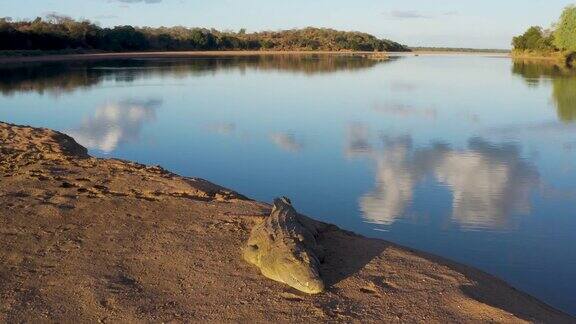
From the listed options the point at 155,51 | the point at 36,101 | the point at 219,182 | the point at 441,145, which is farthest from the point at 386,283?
the point at 155,51

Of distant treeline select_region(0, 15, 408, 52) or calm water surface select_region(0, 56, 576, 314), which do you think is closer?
calm water surface select_region(0, 56, 576, 314)

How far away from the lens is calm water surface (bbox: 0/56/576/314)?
668cm

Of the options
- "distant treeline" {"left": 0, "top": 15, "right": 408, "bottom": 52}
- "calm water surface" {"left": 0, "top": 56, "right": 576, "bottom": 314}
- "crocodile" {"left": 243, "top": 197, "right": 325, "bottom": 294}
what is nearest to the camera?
"crocodile" {"left": 243, "top": 197, "right": 325, "bottom": 294}

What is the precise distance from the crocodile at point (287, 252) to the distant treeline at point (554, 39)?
47672mm

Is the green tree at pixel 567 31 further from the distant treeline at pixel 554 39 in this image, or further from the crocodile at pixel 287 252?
the crocodile at pixel 287 252

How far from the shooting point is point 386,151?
11211 millimetres

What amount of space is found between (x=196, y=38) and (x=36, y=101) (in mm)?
53659

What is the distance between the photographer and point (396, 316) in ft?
13.2

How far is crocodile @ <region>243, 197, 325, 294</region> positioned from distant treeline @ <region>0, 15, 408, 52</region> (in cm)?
4368

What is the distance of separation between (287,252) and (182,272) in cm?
81

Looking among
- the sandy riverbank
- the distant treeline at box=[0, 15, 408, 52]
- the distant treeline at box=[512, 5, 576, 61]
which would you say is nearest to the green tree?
the distant treeline at box=[512, 5, 576, 61]

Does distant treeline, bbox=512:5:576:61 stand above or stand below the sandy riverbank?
above

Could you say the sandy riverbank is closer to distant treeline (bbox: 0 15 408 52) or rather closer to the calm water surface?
the calm water surface

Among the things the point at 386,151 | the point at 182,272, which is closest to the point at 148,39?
the point at 386,151
